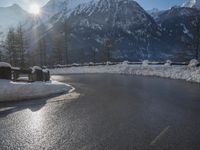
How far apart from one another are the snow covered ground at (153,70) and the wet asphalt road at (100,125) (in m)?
15.3

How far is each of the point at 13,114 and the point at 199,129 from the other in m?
6.94

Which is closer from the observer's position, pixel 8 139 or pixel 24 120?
pixel 8 139

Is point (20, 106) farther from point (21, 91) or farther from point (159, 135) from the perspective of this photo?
point (159, 135)

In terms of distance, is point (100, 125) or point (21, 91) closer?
point (100, 125)

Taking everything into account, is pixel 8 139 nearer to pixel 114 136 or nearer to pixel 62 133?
pixel 62 133

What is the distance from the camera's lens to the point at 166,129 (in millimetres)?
7832

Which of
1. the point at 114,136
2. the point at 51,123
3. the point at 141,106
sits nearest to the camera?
the point at 114,136

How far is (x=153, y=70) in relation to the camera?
114ft

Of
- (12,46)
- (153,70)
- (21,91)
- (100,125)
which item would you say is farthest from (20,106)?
(12,46)

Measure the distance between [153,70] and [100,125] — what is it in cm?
2768

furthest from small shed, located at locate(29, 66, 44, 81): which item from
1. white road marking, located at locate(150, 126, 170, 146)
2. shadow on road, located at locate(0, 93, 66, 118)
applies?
white road marking, located at locate(150, 126, 170, 146)

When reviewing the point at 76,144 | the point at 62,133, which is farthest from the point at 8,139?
the point at 76,144

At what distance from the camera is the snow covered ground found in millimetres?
27106

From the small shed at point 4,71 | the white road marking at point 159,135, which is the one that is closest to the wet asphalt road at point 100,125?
the white road marking at point 159,135
